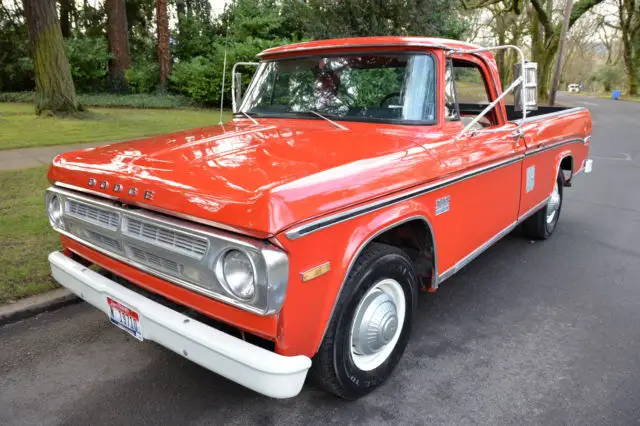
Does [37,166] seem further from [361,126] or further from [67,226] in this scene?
[361,126]

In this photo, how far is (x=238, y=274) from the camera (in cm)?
210

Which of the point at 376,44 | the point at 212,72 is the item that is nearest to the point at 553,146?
the point at 376,44

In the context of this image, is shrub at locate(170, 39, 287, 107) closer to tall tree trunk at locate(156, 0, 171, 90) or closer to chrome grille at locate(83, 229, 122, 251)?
tall tree trunk at locate(156, 0, 171, 90)

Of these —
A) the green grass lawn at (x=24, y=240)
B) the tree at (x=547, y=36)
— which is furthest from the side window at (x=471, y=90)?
the tree at (x=547, y=36)

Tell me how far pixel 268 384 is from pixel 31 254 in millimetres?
3230

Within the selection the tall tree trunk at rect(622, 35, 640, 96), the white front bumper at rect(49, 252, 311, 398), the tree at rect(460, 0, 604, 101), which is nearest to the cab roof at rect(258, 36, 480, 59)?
the white front bumper at rect(49, 252, 311, 398)

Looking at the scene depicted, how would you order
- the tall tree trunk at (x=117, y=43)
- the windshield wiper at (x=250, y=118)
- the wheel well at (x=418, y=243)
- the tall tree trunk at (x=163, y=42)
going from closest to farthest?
the wheel well at (x=418, y=243)
the windshield wiper at (x=250, y=118)
the tall tree trunk at (x=163, y=42)
the tall tree trunk at (x=117, y=43)

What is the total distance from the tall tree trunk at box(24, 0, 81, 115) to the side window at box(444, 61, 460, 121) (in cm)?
1176

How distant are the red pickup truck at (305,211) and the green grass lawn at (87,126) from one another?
761cm

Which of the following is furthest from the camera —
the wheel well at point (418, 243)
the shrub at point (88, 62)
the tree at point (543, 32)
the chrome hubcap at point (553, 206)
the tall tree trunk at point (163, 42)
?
the tree at point (543, 32)

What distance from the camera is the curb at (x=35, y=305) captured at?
3512 millimetres

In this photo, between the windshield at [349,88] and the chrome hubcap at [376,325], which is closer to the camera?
the chrome hubcap at [376,325]

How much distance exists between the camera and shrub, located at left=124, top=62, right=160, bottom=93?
19.9 m

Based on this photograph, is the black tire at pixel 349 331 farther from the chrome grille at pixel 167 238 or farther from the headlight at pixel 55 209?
the headlight at pixel 55 209
